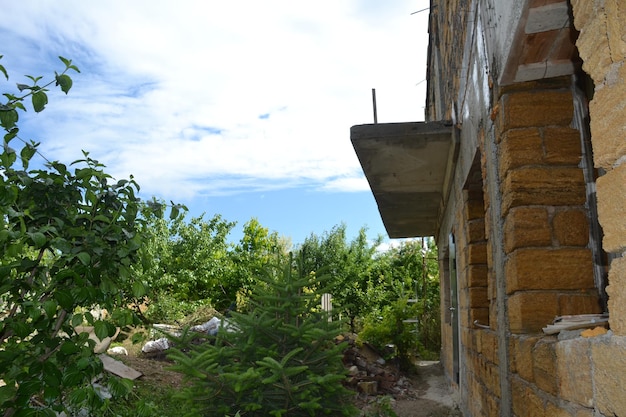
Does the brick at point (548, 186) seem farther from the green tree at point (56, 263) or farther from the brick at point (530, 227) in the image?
the green tree at point (56, 263)

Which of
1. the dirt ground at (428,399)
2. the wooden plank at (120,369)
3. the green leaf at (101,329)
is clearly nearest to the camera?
the green leaf at (101,329)

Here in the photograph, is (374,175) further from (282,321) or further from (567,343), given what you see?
(567,343)

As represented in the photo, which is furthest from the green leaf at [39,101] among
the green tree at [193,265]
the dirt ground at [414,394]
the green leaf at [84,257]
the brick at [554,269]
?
the green tree at [193,265]

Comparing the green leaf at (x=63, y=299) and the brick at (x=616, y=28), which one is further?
the green leaf at (x=63, y=299)

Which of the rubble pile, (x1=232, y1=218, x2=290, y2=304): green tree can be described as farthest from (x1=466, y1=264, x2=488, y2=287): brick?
(x1=232, y1=218, x2=290, y2=304): green tree

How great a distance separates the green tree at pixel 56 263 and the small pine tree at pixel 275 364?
1195 millimetres

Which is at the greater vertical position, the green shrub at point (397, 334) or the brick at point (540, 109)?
the brick at point (540, 109)

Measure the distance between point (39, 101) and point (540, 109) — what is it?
2.16 metres

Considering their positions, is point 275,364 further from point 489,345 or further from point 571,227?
point 571,227

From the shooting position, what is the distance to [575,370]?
1805 millimetres

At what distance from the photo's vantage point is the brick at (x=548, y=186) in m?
2.48

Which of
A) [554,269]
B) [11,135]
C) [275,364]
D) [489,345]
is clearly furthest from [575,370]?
[11,135]

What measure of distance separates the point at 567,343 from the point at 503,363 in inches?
37.5

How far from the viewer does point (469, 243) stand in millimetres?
4125
